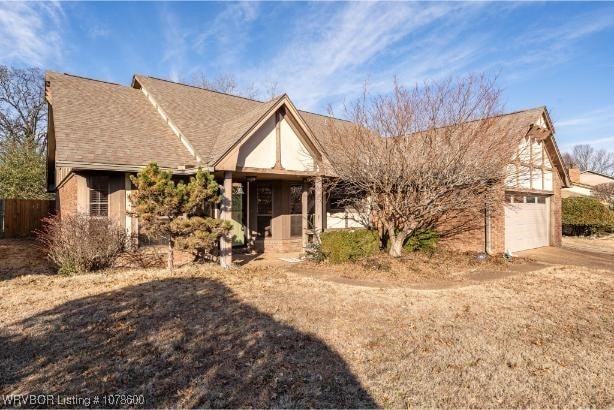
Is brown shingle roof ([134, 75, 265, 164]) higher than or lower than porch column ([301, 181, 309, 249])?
higher

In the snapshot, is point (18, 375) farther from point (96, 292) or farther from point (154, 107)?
point (154, 107)

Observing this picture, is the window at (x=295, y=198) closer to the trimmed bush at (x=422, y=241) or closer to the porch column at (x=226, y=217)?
the porch column at (x=226, y=217)

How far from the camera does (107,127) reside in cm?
1086

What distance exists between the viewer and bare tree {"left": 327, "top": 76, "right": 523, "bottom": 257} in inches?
405

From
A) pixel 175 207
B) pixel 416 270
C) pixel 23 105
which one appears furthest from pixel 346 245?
pixel 23 105

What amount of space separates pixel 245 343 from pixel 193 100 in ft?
38.1

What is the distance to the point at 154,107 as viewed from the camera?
13422mm

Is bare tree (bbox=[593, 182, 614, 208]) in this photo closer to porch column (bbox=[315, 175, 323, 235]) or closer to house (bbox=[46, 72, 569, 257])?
house (bbox=[46, 72, 569, 257])

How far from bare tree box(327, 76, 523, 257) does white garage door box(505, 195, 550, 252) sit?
4232mm

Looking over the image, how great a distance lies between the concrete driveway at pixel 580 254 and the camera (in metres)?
12.6

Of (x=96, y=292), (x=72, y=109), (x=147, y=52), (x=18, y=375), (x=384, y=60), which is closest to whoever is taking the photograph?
(x=18, y=375)

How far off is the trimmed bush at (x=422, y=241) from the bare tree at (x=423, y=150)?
77 cm

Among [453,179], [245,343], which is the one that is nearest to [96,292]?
[245,343]

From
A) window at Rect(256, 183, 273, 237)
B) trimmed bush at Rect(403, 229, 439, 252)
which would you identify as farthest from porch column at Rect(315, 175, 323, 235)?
trimmed bush at Rect(403, 229, 439, 252)
